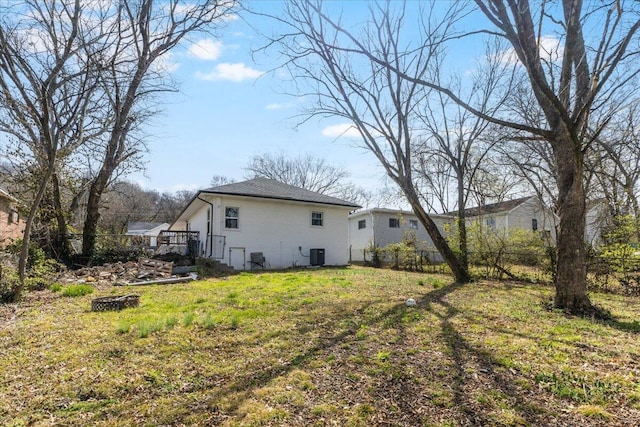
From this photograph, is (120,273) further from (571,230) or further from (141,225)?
(141,225)

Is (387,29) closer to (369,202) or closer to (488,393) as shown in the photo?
(488,393)

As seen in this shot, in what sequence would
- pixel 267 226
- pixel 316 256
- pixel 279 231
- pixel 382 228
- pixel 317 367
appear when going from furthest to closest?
pixel 382 228
pixel 316 256
pixel 279 231
pixel 267 226
pixel 317 367

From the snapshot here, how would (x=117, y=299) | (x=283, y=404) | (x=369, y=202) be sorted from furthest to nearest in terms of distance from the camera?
(x=369, y=202) < (x=117, y=299) < (x=283, y=404)

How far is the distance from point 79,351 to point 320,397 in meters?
2.91

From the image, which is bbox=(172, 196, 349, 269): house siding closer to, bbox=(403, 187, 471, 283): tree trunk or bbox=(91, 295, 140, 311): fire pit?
bbox=(403, 187, 471, 283): tree trunk

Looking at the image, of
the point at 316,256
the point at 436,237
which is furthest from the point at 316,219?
the point at 436,237

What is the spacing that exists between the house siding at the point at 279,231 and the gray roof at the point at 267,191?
315mm

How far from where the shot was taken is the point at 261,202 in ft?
48.8

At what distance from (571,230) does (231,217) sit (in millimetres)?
11662

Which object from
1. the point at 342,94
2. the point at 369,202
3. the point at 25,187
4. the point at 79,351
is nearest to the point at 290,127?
the point at 342,94

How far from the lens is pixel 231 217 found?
557 inches

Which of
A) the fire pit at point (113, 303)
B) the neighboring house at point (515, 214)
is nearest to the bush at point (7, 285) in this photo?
the fire pit at point (113, 303)

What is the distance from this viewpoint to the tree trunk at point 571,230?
223 inches

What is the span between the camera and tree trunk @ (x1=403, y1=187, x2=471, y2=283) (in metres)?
9.75
